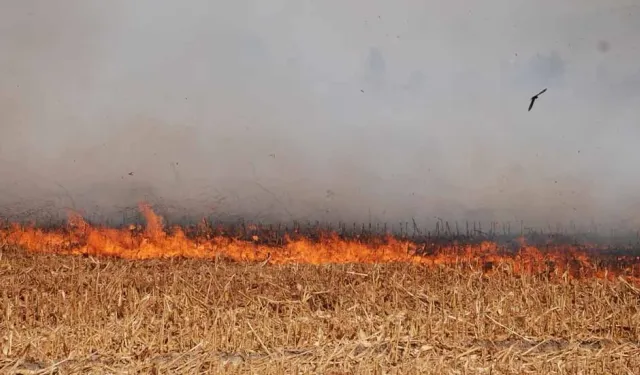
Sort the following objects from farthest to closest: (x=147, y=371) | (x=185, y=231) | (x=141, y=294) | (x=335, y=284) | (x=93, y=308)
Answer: (x=185, y=231)
(x=335, y=284)
(x=141, y=294)
(x=93, y=308)
(x=147, y=371)

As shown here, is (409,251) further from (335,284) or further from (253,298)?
(253,298)

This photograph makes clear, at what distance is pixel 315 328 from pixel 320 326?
0.09 m

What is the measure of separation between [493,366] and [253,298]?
430cm

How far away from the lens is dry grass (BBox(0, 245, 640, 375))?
11.0 metres

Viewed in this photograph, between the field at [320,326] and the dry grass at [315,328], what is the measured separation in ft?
0.07

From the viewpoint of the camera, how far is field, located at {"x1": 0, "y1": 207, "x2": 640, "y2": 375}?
11.0m

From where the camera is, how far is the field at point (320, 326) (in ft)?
36.2

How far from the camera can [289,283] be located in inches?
578

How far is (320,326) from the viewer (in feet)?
38.8

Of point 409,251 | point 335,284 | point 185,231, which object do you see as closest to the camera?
point 335,284

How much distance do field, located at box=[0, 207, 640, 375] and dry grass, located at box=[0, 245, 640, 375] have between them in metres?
0.02

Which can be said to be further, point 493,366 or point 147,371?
point 493,366

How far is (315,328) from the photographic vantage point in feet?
38.8

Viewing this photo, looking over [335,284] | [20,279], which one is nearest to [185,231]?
[20,279]
